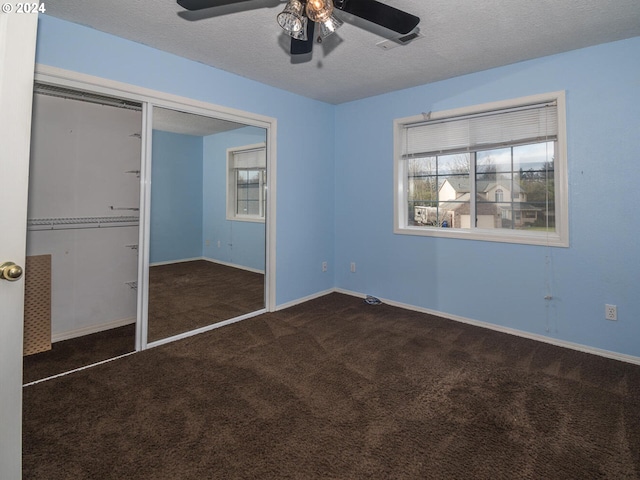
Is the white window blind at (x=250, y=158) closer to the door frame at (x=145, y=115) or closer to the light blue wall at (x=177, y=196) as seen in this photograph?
the door frame at (x=145, y=115)

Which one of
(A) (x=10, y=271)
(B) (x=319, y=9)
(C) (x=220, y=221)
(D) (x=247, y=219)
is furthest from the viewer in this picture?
(C) (x=220, y=221)

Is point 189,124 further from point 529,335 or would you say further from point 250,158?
point 529,335

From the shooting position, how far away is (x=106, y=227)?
315 centimetres

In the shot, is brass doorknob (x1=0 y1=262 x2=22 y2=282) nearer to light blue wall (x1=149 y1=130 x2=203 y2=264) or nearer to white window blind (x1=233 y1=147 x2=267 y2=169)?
light blue wall (x1=149 y1=130 x2=203 y2=264)

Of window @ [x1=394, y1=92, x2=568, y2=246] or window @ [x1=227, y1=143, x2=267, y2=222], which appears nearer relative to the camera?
window @ [x1=394, y1=92, x2=568, y2=246]

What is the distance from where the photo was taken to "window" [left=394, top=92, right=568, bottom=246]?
283 centimetres

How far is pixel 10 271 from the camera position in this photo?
3.36 ft

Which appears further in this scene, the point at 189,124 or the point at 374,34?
the point at 189,124

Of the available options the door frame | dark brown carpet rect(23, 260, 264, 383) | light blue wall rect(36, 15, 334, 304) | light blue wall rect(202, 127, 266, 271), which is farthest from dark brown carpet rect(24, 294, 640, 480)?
light blue wall rect(202, 127, 266, 271)

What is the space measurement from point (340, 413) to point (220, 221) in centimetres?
331

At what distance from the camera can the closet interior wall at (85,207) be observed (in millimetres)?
2760

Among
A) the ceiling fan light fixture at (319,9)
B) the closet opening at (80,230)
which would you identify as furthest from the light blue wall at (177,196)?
the ceiling fan light fixture at (319,9)

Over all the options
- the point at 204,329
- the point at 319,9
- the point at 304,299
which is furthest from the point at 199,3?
the point at 304,299

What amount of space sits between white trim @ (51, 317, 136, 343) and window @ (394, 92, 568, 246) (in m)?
3.07
